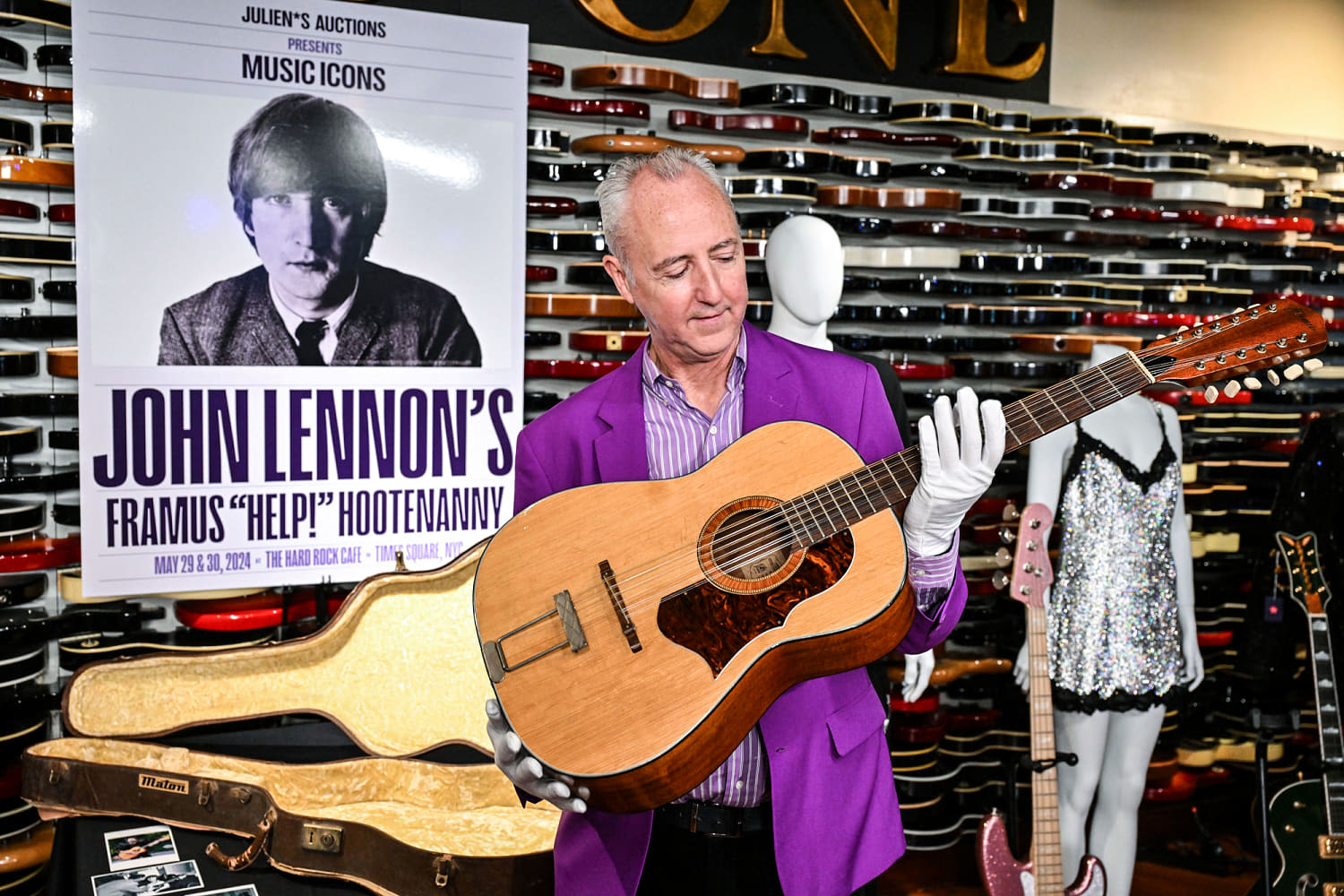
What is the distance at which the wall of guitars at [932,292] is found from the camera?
307 cm

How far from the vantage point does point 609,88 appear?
11.8 ft

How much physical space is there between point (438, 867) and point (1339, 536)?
116 inches

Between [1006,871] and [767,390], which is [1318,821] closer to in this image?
[1006,871]

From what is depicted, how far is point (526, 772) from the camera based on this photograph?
151cm

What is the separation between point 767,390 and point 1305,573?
2390mm

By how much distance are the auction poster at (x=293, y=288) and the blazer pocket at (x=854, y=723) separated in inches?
84.0

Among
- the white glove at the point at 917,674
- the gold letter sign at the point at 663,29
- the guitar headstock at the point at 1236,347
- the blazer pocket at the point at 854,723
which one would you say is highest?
the gold letter sign at the point at 663,29

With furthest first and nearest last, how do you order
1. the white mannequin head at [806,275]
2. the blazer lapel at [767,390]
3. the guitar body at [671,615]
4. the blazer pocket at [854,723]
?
the white mannequin head at [806,275] < the blazer lapel at [767,390] < the blazer pocket at [854,723] < the guitar body at [671,615]

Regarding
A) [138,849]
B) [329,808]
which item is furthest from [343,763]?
[138,849]

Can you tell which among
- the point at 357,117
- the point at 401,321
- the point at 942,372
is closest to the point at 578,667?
the point at 401,321

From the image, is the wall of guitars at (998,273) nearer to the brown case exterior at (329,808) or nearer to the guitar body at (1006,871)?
the guitar body at (1006,871)

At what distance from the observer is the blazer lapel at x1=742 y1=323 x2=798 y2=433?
1.68m

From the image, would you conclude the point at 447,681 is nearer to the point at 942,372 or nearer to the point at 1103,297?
the point at 942,372

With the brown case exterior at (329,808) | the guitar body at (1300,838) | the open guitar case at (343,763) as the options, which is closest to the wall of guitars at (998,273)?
the guitar body at (1300,838)
